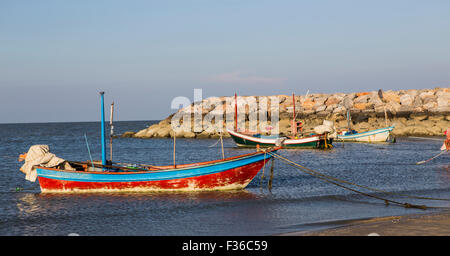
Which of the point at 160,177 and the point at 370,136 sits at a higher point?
the point at 370,136

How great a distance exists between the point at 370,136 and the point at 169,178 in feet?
130

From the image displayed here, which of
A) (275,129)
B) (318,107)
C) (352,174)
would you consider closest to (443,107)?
(318,107)

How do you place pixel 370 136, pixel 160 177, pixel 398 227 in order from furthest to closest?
pixel 370 136, pixel 160 177, pixel 398 227

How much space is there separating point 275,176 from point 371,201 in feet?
29.5

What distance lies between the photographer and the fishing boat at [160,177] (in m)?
19.8

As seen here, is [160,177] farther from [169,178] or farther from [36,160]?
[36,160]

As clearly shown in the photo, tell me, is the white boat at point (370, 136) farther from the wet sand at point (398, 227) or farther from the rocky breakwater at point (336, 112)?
the wet sand at point (398, 227)

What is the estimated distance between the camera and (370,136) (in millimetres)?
54094

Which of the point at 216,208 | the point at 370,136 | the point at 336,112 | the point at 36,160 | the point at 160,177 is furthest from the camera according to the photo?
the point at 336,112

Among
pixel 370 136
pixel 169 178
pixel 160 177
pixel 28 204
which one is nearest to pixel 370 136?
pixel 370 136
